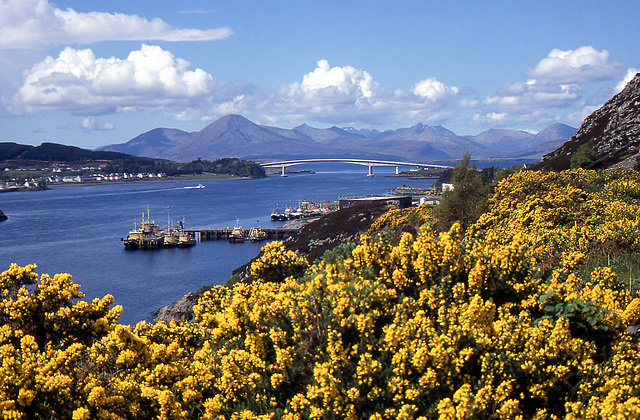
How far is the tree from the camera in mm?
32344

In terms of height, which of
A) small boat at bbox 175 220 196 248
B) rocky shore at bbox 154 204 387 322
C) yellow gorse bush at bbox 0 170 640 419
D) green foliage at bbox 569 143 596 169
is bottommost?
small boat at bbox 175 220 196 248

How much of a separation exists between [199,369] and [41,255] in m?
66.1

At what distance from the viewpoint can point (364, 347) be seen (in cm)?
857

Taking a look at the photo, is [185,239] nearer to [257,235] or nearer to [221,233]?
[221,233]

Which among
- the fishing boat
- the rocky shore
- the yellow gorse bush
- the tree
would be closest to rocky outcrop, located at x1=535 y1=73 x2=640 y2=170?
the tree

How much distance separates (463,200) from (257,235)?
174ft

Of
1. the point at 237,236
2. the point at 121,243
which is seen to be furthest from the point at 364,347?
the point at 121,243

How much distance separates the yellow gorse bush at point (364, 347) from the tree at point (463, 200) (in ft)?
69.9

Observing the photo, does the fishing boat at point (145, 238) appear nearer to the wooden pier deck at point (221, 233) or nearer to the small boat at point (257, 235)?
the wooden pier deck at point (221, 233)

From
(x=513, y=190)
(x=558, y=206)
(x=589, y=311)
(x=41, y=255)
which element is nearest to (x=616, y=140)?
(x=513, y=190)

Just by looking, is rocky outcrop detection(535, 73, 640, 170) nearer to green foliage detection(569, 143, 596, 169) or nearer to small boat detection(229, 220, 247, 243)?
green foliage detection(569, 143, 596, 169)

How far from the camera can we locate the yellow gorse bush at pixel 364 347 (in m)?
7.72

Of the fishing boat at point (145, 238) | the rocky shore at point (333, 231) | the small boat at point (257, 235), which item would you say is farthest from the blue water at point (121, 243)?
the rocky shore at point (333, 231)

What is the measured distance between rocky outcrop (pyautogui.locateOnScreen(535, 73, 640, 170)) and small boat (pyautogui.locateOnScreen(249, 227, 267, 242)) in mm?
39668
